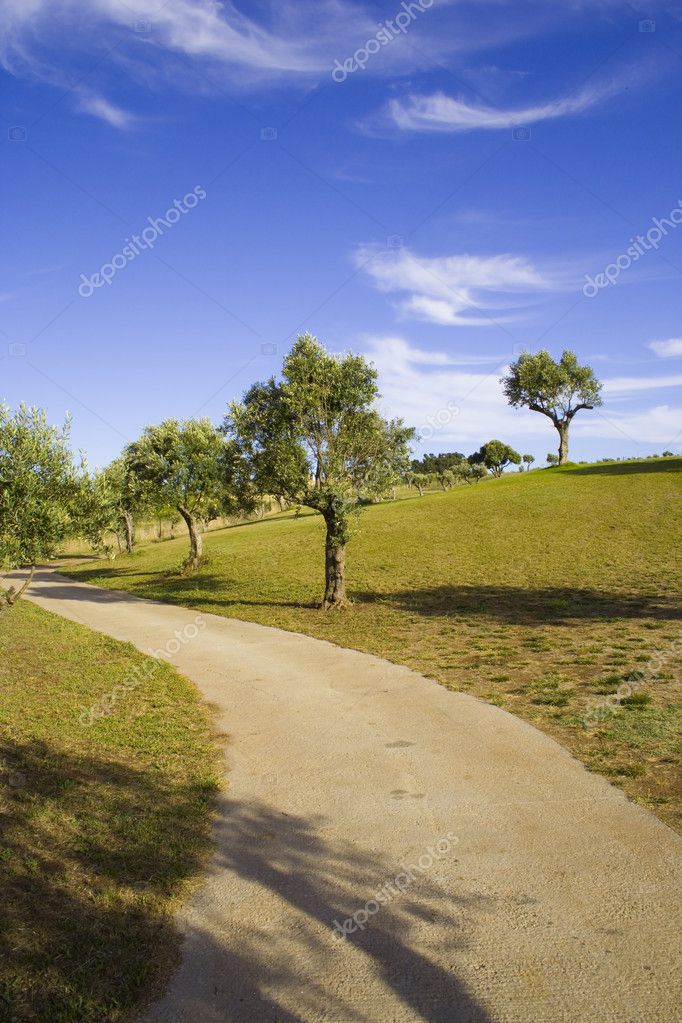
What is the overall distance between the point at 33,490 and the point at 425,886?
1548 centimetres

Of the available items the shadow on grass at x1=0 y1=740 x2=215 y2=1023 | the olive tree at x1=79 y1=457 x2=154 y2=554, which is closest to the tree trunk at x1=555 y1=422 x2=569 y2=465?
the olive tree at x1=79 y1=457 x2=154 y2=554

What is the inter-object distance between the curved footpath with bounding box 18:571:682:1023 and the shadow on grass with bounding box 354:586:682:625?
13482 mm

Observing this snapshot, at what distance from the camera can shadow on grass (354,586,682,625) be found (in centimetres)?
2607

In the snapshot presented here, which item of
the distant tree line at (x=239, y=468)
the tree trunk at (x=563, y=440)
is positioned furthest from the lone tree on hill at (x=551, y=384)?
the distant tree line at (x=239, y=468)

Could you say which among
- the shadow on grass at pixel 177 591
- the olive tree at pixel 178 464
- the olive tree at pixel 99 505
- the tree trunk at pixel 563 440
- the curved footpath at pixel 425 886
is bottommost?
the curved footpath at pixel 425 886

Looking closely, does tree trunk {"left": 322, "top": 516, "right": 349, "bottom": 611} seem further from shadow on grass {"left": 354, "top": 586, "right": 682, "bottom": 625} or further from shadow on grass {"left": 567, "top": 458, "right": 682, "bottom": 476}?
shadow on grass {"left": 567, "top": 458, "right": 682, "bottom": 476}

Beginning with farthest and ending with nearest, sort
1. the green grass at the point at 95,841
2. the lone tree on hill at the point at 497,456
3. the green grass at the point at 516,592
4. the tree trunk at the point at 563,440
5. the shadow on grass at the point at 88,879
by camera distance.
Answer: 1. the lone tree on hill at the point at 497,456
2. the tree trunk at the point at 563,440
3. the green grass at the point at 516,592
4. the green grass at the point at 95,841
5. the shadow on grass at the point at 88,879

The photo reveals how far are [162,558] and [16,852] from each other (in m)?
50.8

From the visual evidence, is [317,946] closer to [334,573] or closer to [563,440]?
[334,573]

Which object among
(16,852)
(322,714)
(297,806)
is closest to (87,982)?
(16,852)

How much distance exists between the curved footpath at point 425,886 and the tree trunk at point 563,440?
285 feet

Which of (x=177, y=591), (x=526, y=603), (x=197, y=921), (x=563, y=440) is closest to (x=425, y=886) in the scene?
(x=197, y=921)

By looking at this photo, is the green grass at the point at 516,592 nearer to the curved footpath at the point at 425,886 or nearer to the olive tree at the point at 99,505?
the curved footpath at the point at 425,886

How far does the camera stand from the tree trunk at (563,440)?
310 ft
